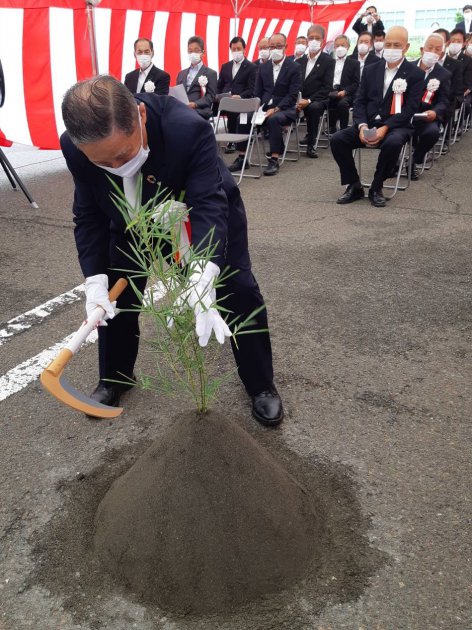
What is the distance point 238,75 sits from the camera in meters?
8.88

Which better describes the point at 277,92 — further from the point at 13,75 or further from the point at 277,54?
the point at 13,75

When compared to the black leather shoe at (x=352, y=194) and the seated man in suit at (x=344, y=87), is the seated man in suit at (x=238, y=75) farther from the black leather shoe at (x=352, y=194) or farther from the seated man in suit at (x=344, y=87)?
the black leather shoe at (x=352, y=194)

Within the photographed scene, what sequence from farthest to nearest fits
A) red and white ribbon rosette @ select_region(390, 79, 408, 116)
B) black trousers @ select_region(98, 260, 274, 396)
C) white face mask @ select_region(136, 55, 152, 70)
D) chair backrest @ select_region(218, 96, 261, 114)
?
white face mask @ select_region(136, 55, 152, 70)
chair backrest @ select_region(218, 96, 261, 114)
red and white ribbon rosette @ select_region(390, 79, 408, 116)
black trousers @ select_region(98, 260, 274, 396)

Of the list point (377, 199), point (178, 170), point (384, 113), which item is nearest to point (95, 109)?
point (178, 170)

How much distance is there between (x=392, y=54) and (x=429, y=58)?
1208 millimetres

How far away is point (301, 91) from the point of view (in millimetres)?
8930

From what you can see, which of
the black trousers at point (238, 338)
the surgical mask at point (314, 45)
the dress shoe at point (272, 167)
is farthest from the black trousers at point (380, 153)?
the black trousers at point (238, 338)

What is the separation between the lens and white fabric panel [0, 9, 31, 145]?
271 inches

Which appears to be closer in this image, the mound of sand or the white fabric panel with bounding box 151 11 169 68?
the mound of sand

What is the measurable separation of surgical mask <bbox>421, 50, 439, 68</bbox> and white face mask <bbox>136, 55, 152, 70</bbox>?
358 centimetres

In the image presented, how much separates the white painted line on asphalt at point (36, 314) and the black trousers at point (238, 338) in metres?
0.98

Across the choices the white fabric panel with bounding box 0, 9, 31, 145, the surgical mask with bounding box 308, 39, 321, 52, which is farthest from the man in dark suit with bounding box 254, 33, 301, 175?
the white fabric panel with bounding box 0, 9, 31, 145

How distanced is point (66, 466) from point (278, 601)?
1062 mm

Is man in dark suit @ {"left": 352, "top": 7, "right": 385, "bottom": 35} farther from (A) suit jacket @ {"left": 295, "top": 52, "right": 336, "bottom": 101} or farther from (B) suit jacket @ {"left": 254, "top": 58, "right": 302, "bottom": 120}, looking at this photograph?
(B) suit jacket @ {"left": 254, "top": 58, "right": 302, "bottom": 120}
